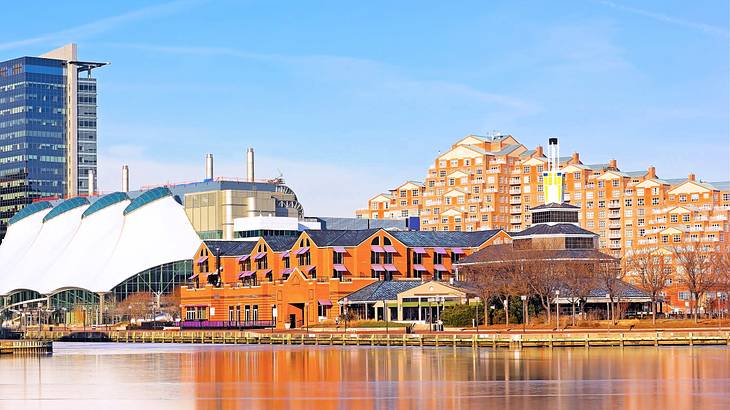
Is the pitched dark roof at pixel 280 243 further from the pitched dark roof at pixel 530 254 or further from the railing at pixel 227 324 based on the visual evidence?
the pitched dark roof at pixel 530 254

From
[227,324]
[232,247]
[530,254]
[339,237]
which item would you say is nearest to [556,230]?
[530,254]

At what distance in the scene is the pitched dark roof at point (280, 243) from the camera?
17550 centimetres

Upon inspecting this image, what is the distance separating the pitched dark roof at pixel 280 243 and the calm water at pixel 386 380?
65.9 metres

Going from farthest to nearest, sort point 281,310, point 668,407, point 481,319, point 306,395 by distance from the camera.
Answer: point 281,310 < point 481,319 < point 306,395 < point 668,407

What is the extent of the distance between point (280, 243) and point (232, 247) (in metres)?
13.7

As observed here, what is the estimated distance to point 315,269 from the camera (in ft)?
545

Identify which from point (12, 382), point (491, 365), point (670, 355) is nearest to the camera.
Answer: point (12, 382)

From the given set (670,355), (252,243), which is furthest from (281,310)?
(670,355)

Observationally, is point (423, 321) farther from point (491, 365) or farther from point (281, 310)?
point (491, 365)

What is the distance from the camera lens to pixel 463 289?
148 metres

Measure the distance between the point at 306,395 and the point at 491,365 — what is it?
75.4 feet

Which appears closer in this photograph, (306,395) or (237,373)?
(306,395)

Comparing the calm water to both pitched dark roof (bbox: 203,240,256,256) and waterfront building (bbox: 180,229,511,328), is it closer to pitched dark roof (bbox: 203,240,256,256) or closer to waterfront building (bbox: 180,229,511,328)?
waterfront building (bbox: 180,229,511,328)

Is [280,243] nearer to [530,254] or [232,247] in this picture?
[232,247]
